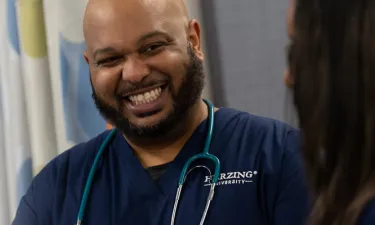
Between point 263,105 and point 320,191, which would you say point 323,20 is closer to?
point 320,191

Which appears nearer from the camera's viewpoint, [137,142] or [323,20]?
[323,20]

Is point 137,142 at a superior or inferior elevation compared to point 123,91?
inferior

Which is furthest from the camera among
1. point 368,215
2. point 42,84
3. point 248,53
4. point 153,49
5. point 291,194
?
point 42,84

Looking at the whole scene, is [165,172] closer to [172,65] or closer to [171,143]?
[171,143]

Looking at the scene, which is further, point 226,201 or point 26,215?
point 26,215

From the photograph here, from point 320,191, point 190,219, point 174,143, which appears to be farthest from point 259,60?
point 320,191

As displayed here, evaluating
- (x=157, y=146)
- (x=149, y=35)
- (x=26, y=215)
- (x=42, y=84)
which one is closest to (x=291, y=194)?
(x=157, y=146)

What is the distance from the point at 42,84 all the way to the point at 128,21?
0.43 metres

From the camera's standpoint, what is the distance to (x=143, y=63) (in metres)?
1.16

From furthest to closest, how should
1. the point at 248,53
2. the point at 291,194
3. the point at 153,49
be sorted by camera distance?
the point at 248,53, the point at 153,49, the point at 291,194

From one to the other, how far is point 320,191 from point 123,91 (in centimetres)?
59

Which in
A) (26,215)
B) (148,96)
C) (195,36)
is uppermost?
(195,36)

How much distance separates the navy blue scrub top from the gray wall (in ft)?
0.45

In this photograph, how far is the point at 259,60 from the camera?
1322mm
